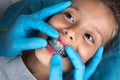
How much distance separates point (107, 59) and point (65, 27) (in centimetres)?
32

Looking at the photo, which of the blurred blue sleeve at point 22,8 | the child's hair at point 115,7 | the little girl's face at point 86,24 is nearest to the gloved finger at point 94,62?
the little girl's face at point 86,24

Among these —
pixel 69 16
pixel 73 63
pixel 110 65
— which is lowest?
pixel 110 65

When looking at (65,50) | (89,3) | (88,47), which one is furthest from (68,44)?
(89,3)

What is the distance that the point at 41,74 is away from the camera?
1.14 metres

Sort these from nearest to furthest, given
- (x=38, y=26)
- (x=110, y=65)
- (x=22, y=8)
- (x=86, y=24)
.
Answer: (x=38, y=26), (x=86, y=24), (x=110, y=65), (x=22, y=8)

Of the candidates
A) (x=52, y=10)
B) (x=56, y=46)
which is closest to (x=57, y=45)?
(x=56, y=46)

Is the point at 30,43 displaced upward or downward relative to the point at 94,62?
upward

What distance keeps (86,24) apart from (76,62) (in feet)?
0.59

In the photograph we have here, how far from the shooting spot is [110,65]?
1.27m

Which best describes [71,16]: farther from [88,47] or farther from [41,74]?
[41,74]

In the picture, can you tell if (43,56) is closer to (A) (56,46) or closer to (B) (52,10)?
(A) (56,46)

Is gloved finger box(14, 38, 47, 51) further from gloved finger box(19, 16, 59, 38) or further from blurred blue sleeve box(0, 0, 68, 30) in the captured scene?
blurred blue sleeve box(0, 0, 68, 30)

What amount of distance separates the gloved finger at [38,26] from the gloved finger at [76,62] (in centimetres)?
8

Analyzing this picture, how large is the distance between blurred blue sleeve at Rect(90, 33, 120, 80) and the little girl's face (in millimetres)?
104
